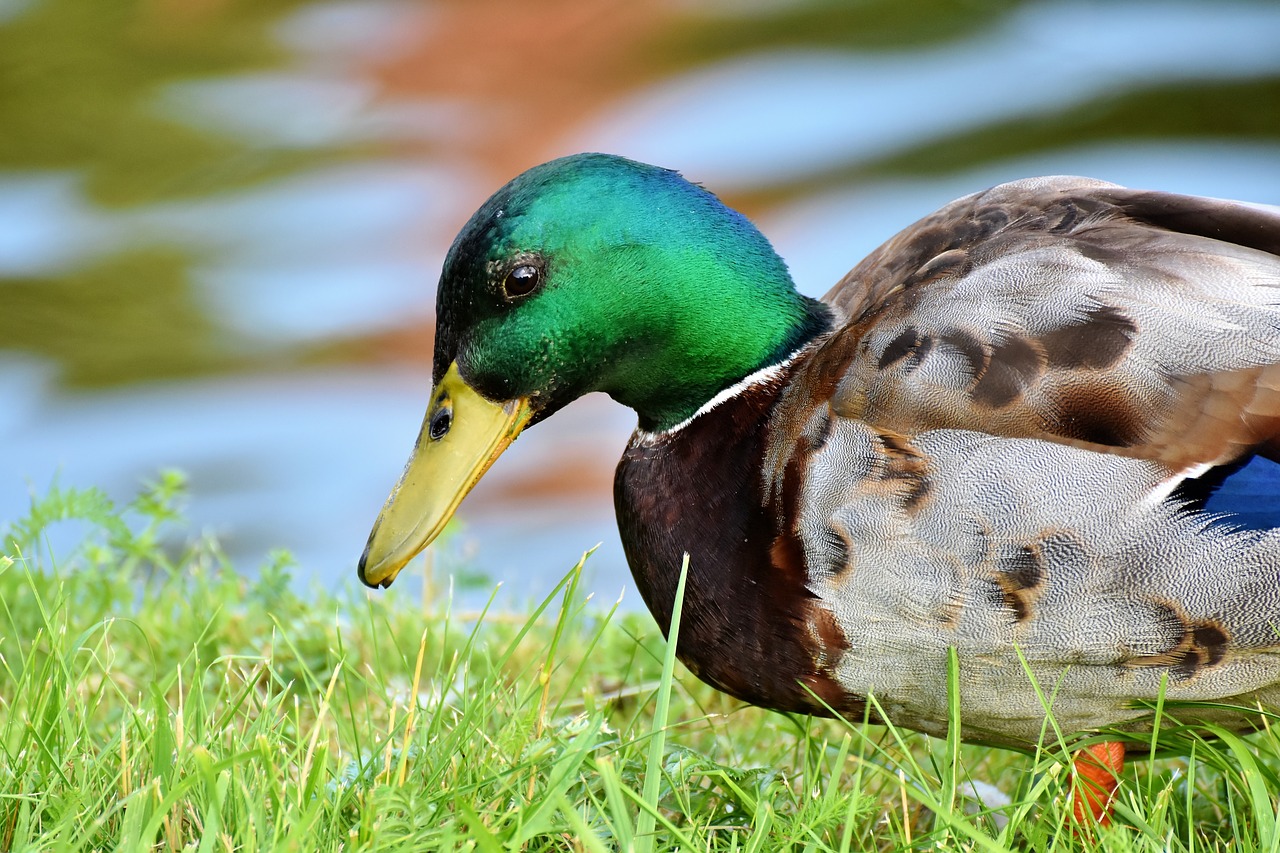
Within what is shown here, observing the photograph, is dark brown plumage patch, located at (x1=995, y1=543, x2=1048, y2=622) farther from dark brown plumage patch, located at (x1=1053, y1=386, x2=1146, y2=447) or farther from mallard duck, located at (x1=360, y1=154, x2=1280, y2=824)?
dark brown plumage patch, located at (x1=1053, y1=386, x2=1146, y2=447)

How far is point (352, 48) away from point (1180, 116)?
4716 millimetres

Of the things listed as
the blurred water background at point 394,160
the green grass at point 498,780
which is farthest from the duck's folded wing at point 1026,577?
the blurred water background at point 394,160

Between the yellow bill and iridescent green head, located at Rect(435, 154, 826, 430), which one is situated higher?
iridescent green head, located at Rect(435, 154, 826, 430)

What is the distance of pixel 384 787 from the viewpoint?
2189 mm

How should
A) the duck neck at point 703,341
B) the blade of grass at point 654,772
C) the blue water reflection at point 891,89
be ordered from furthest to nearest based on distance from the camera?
the blue water reflection at point 891,89 → the duck neck at point 703,341 → the blade of grass at point 654,772

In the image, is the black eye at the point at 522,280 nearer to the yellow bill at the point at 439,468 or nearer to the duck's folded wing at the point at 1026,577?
the yellow bill at the point at 439,468

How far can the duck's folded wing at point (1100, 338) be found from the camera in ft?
8.06

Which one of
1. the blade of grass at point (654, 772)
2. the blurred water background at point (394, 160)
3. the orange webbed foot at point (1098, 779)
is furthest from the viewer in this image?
the blurred water background at point (394, 160)

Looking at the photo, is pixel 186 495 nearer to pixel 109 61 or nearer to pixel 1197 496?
pixel 1197 496

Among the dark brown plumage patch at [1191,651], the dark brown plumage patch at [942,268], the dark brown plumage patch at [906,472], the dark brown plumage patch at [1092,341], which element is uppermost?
the dark brown plumage patch at [942,268]

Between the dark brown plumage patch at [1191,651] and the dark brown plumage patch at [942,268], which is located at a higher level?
the dark brown plumage patch at [942,268]

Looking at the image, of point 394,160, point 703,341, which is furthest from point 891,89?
point 703,341

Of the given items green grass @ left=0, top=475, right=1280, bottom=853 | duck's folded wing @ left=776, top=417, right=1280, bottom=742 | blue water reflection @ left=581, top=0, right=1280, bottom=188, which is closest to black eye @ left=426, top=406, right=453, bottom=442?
green grass @ left=0, top=475, right=1280, bottom=853

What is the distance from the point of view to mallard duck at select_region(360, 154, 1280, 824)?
2451 millimetres
